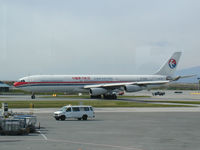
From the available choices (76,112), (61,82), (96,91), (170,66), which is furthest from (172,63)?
(76,112)

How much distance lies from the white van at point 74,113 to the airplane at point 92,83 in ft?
134

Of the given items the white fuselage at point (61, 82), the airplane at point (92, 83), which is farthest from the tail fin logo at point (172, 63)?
the white fuselage at point (61, 82)

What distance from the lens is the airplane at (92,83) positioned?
81688 mm

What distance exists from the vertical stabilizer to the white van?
5661cm

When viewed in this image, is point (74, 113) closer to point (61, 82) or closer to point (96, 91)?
point (96, 91)

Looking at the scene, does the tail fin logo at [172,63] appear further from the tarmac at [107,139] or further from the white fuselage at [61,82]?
the tarmac at [107,139]

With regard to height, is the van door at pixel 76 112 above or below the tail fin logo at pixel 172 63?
below

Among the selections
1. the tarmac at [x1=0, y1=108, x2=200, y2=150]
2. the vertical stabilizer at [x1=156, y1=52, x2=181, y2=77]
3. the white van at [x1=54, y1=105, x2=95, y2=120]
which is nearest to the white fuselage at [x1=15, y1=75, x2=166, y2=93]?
the vertical stabilizer at [x1=156, y1=52, x2=181, y2=77]

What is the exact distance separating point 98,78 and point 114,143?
6426cm

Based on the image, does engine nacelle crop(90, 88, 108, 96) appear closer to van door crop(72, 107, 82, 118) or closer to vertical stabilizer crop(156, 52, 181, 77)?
vertical stabilizer crop(156, 52, 181, 77)

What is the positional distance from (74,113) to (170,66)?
193ft

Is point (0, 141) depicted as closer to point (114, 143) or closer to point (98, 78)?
point (114, 143)

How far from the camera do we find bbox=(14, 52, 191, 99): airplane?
8169 centimetres

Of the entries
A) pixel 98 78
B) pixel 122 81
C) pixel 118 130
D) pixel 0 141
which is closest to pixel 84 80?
pixel 98 78
